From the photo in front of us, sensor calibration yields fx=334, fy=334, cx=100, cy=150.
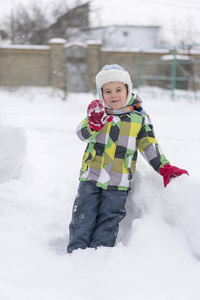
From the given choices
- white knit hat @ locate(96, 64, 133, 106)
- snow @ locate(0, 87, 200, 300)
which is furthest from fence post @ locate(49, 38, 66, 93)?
white knit hat @ locate(96, 64, 133, 106)

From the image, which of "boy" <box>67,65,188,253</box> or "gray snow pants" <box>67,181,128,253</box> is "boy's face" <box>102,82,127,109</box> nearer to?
"boy" <box>67,65,188,253</box>

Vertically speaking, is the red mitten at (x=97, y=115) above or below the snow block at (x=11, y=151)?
above

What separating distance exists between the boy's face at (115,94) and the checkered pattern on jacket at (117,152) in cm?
8

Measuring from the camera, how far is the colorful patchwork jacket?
196 centimetres

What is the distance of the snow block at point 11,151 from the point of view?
9.31ft

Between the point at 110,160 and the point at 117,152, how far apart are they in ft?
0.21

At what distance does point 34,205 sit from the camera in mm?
2529

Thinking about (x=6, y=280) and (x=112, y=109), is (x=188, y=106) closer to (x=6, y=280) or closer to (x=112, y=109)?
(x=112, y=109)

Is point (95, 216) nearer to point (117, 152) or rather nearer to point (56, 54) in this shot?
point (117, 152)

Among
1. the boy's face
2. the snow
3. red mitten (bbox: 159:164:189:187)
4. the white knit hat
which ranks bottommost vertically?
the snow

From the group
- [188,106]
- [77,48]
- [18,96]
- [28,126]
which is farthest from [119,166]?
[77,48]

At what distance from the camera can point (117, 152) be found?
198 centimetres

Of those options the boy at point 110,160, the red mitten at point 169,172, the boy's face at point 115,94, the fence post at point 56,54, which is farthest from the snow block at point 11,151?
the fence post at point 56,54

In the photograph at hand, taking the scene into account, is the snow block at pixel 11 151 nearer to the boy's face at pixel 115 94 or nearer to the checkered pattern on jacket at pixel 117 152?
the checkered pattern on jacket at pixel 117 152
